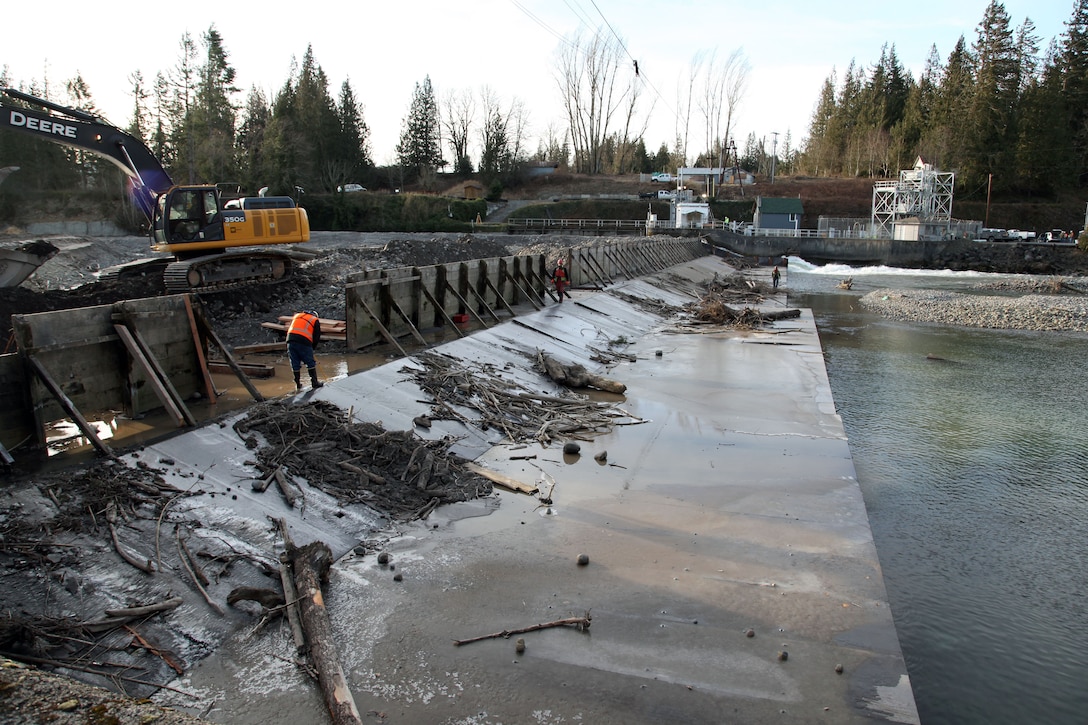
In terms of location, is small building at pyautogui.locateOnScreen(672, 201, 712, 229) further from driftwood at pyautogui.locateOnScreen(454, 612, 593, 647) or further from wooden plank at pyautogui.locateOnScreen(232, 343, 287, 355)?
driftwood at pyautogui.locateOnScreen(454, 612, 593, 647)

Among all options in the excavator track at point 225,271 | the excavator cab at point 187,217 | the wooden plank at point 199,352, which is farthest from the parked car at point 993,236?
the wooden plank at point 199,352

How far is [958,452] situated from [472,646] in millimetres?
10630

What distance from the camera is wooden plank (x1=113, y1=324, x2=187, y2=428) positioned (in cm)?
880

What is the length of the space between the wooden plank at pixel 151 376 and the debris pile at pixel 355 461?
0.72m

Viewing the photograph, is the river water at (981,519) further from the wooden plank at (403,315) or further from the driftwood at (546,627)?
the wooden plank at (403,315)

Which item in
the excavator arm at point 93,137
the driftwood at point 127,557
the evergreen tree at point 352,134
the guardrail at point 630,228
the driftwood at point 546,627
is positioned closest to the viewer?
the driftwood at point 546,627

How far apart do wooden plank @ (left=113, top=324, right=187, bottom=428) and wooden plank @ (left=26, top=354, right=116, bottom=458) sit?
3.06ft

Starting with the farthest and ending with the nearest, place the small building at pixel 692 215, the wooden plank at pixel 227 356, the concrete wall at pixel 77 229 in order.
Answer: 1. the small building at pixel 692 215
2. the concrete wall at pixel 77 229
3. the wooden plank at pixel 227 356

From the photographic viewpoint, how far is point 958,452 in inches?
498

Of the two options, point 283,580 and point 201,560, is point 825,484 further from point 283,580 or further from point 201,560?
point 201,560

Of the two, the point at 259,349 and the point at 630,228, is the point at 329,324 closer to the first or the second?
the point at 259,349

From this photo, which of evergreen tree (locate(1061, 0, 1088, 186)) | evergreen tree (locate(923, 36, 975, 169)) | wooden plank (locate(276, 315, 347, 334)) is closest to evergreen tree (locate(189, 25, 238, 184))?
wooden plank (locate(276, 315, 347, 334))

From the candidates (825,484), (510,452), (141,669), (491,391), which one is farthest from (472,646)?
(491,391)

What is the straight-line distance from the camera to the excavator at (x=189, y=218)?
57.8 ft
